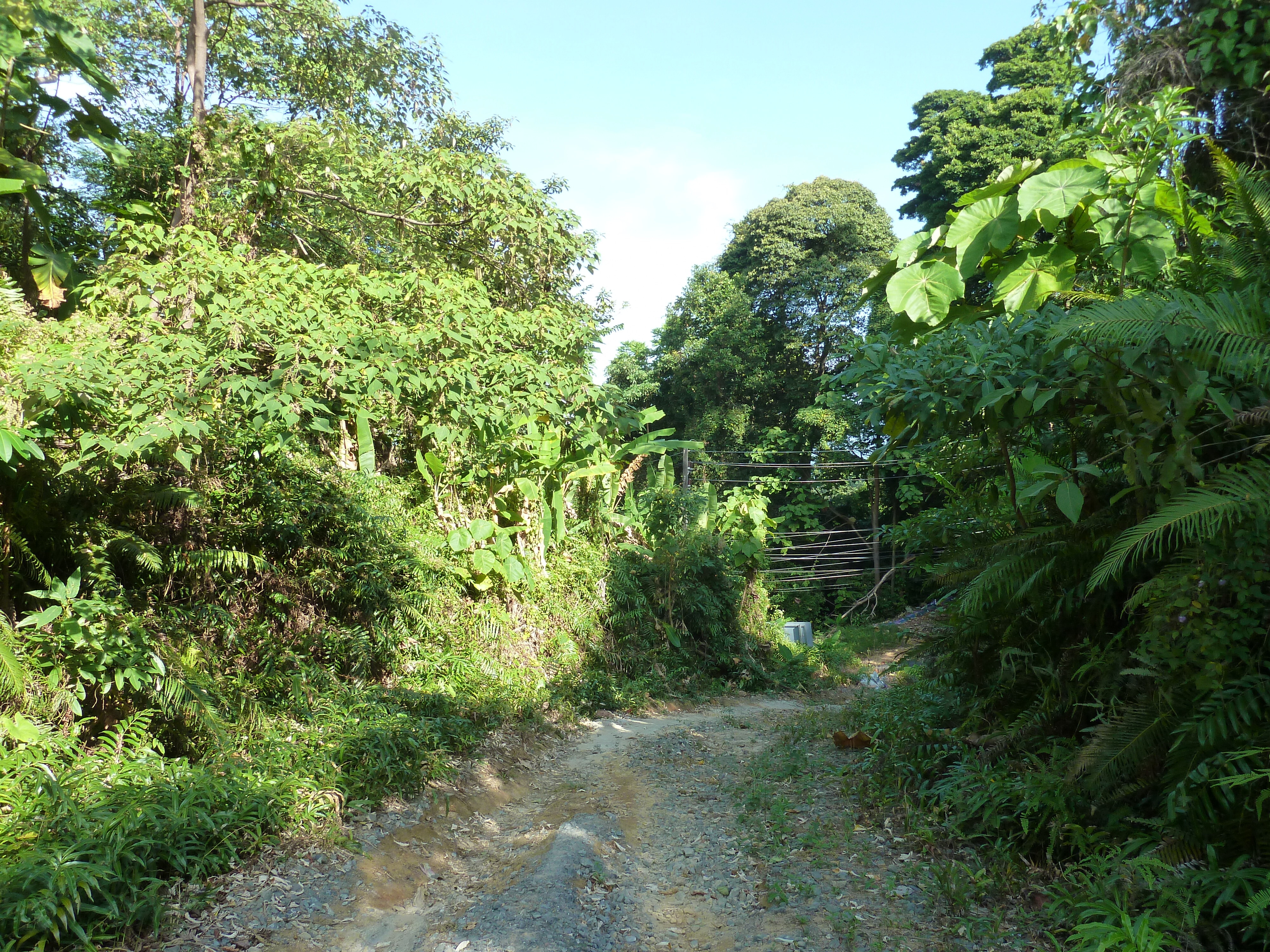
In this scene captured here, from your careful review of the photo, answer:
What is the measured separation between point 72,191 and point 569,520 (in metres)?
5.77

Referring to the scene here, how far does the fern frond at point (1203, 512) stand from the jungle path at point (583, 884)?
1.62 metres

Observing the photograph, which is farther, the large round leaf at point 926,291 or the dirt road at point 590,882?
the large round leaf at point 926,291

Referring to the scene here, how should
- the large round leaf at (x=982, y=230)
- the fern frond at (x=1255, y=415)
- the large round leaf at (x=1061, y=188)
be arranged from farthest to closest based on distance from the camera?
the large round leaf at (x=982, y=230) < the large round leaf at (x=1061, y=188) < the fern frond at (x=1255, y=415)

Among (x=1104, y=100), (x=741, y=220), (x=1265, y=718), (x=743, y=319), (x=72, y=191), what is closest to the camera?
(x=1265, y=718)

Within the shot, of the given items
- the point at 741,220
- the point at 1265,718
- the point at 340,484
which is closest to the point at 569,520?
the point at 340,484

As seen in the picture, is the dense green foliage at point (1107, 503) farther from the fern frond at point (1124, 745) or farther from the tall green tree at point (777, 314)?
the tall green tree at point (777, 314)

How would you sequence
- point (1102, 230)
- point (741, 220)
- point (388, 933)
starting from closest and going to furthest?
1. point (388, 933)
2. point (1102, 230)
3. point (741, 220)

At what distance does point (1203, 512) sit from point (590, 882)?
2936mm

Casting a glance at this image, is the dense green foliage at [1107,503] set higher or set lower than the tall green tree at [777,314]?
lower

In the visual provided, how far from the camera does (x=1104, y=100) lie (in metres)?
5.56

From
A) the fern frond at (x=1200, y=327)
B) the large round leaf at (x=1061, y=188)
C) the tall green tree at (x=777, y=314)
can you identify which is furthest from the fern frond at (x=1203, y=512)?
the tall green tree at (x=777, y=314)

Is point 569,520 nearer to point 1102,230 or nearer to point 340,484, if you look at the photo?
point 340,484

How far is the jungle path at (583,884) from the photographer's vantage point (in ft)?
10.3

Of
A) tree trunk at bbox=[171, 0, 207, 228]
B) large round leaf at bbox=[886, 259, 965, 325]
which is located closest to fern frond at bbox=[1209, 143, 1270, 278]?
large round leaf at bbox=[886, 259, 965, 325]
